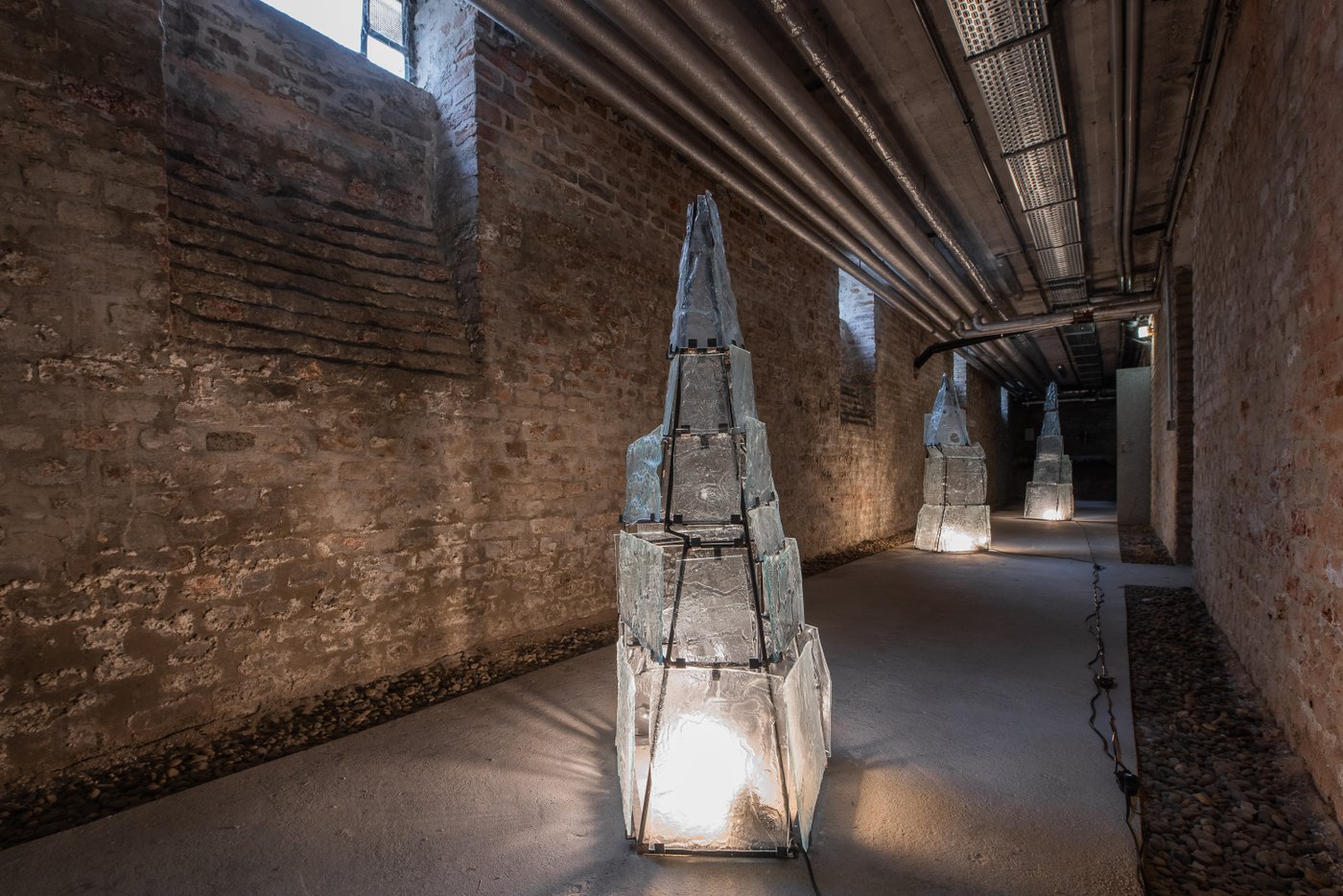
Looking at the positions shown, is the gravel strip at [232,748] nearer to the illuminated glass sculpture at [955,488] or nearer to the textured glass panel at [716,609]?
the textured glass panel at [716,609]

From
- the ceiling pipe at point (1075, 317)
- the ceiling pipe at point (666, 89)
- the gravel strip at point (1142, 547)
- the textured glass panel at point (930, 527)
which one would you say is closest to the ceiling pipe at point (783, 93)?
the ceiling pipe at point (666, 89)

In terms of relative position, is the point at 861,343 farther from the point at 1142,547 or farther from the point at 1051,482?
the point at 1051,482

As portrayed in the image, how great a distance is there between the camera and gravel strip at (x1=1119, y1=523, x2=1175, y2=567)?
6.47 meters

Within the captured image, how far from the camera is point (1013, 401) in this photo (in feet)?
65.2

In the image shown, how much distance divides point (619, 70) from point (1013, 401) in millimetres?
19548

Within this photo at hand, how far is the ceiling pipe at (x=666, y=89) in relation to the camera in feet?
10.2

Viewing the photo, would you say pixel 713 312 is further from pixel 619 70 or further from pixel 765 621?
pixel 619 70

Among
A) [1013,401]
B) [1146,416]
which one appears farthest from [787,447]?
[1013,401]

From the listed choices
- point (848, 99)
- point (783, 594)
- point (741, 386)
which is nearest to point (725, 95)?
point (848, 99)

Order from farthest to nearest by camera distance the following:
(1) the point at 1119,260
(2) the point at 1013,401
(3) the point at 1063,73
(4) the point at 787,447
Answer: (2) the point at 1013,401, (1) the point at 1119,260, (4) the point at 787,447, (3) the point at 1063,73

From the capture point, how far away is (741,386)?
1.94 metres

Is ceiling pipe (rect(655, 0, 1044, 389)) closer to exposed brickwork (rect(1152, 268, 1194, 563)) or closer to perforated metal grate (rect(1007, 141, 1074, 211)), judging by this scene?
perforated metal grate (rect(1007, 141, 1074, 211))

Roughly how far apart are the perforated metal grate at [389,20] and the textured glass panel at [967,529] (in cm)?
689

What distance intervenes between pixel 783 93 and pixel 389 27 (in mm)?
2388
